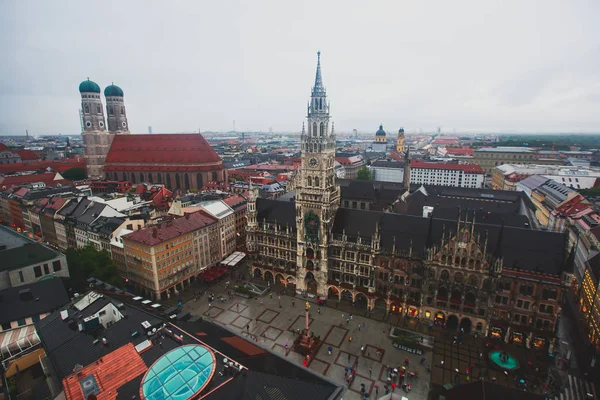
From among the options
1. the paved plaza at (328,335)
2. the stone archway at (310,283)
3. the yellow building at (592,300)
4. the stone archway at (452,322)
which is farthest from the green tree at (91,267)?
the yellow building at (592,300)

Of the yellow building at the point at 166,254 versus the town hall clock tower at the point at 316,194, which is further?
the yellow building at the point at 166,254

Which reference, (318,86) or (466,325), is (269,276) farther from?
(318,86)

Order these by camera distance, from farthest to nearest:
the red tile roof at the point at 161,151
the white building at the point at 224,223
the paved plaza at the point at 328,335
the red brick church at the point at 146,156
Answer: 1. the red tile roof at the point at 161,151
2. the red brick church at the point at 146,156
3. the white building at the point at 224,223
4. the paved plaza at the point at 328,335

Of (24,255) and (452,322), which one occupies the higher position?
(24,255)

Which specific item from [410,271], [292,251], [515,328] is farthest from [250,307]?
[515,328]

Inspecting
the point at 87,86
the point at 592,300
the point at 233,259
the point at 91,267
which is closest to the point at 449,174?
the point at 592,300

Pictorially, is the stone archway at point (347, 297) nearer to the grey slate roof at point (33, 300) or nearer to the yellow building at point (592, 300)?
the yellow building at point (592, 300)

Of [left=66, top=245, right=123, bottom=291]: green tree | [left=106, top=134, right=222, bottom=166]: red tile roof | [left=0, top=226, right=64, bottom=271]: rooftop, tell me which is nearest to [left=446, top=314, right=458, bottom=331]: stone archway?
[left=66, top=245, right=123, bottom=291]: green tree

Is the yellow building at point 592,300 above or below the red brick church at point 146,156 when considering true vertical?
below
